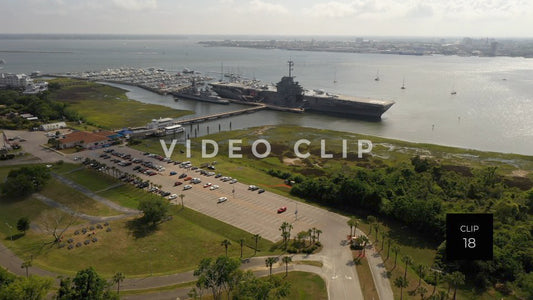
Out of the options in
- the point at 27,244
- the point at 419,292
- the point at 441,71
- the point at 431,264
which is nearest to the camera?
the point at 419,292

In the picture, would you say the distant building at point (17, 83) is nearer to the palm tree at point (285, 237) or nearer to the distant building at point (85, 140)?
the distant building at point (85, 140)

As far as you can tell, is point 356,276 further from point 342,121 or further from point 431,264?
point 342,121

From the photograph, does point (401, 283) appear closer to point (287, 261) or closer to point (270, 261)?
point (287, 261)

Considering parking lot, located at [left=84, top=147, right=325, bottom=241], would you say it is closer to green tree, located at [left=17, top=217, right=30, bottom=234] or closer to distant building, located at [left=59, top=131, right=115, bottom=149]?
distant building, located at [left=59, top=131, right=115, bottom=149]

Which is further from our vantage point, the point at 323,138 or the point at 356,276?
the point at 323,138

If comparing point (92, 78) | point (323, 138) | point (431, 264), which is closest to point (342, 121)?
point (323, 138)

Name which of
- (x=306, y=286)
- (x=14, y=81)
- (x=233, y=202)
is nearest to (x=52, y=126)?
(x=233, y=202)
